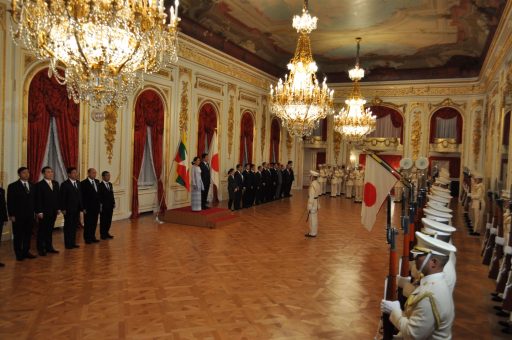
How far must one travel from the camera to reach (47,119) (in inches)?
316

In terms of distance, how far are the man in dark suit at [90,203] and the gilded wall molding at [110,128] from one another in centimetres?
200

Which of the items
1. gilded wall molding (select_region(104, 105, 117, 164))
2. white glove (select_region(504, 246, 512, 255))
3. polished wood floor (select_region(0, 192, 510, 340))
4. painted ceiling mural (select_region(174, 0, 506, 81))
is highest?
painted ceiling mural (select_region(174, 0, 506, 81))

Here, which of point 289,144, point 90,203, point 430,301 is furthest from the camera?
point 289,144

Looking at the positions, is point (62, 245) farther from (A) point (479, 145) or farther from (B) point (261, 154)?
(A) point (479, 145)

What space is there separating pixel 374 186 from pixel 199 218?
22.4 ft

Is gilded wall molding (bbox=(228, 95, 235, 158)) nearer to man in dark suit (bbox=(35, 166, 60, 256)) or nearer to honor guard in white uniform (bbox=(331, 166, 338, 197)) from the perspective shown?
honor guard in white uniform (bbox=(331, 166, 338, 197))

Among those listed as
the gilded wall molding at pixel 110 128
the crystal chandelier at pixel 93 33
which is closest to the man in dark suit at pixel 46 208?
the crystal chandelier at pixel 93 33

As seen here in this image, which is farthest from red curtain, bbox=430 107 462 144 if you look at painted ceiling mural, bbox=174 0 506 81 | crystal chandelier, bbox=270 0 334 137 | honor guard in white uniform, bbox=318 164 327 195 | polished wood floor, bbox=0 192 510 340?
crystal chandelier, bbox=270 0 334 137

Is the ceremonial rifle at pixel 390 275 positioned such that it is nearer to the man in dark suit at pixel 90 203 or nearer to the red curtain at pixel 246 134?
the man in dark suit at pixel 90 203

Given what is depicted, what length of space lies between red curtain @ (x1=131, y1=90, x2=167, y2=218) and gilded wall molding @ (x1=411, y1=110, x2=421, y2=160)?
11764 millimetres

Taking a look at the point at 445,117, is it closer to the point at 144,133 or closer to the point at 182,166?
the point at 182,166

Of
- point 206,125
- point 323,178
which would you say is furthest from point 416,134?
point 206,125

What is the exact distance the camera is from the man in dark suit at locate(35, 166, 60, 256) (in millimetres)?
6543

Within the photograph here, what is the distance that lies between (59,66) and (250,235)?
5.21 meters
